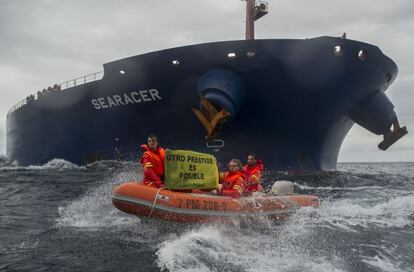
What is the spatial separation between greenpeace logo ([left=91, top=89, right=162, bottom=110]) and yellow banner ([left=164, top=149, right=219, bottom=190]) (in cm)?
873

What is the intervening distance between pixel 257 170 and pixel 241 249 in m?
4.10

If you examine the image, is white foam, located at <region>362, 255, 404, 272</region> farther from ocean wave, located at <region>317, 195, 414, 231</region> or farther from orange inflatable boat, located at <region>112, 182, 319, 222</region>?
orange inflatable boat, located at <region>112, 182, 319, 222</region>

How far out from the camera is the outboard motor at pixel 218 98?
16031 millimetres

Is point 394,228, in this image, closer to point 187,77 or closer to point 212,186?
point 212,186

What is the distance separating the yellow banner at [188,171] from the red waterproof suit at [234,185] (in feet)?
0.90

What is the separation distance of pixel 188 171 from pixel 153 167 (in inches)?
31.0

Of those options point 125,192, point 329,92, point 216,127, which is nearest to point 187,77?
point 216,127

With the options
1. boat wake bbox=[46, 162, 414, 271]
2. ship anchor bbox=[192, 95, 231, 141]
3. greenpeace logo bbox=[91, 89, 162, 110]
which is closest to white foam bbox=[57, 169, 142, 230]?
boat wake bbox=[46, 162, 414, 271]

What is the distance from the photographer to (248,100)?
17484 millimetres

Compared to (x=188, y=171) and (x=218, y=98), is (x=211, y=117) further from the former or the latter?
(x=188, y=171)

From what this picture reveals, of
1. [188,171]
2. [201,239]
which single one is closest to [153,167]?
[188,171]

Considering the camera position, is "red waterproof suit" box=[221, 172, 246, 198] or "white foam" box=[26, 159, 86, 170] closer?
"red waterproof suit" box=[221, 172, 246, 198]

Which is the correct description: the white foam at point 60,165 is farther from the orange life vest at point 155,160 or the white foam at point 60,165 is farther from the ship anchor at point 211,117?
the orange life vest at point 155,160

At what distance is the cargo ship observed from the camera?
16.9 meters
